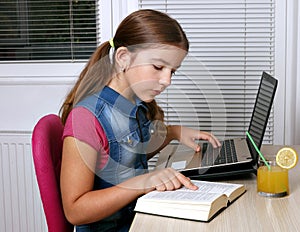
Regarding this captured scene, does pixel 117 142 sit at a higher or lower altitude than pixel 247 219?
higher

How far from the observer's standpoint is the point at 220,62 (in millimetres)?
2309

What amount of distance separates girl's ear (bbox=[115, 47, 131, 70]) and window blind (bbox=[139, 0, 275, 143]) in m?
0.85

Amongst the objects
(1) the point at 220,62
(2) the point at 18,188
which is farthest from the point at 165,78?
(2) the point at 18,188

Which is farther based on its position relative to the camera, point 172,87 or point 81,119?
point 172,87

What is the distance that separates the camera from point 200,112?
7.77ft

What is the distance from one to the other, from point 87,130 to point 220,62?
1070mm

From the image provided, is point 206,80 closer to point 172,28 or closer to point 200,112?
point 200,112

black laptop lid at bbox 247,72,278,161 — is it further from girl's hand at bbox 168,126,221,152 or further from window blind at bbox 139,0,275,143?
window blind at bbox 139,0,275,143

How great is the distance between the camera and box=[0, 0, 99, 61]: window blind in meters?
2.46

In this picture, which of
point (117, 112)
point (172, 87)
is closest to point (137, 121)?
point (117, 112)

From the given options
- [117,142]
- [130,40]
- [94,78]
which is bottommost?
[117,142]

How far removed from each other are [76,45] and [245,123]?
0.84 meters

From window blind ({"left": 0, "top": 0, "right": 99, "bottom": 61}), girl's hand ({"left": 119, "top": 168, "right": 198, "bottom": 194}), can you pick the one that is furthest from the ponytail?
window blind ({"left": 0, "top": 0, "right": 99, "bottom": 61})

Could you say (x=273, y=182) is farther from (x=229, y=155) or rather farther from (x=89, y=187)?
(x=89, y=187)
